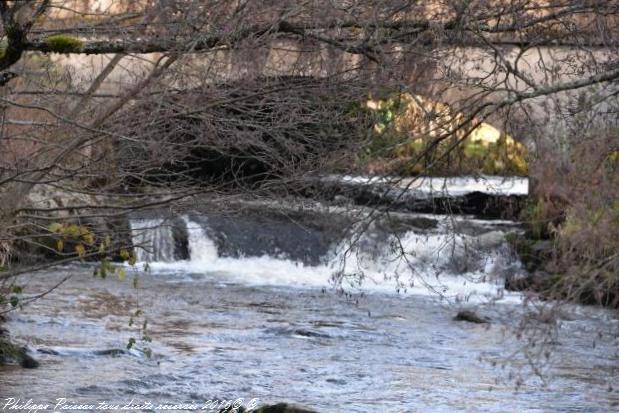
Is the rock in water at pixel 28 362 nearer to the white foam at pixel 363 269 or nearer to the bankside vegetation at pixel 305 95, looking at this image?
the bankside vegetation at pixel 305 95

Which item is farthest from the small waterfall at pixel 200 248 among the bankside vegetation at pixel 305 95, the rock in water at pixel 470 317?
the bankside vegetation at pixel 305 95

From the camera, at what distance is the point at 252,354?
11.3m

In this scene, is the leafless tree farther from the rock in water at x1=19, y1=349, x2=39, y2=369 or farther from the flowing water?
the rock in water at x1=19, y1=349, x2=39, y2=369

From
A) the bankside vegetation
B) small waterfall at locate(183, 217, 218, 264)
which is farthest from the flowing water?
the bankside vegetation

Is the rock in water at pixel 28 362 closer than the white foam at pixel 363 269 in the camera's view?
Yes

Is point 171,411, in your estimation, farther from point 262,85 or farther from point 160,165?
point 262,85

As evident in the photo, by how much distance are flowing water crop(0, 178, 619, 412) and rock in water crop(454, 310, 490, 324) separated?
153 millimetres

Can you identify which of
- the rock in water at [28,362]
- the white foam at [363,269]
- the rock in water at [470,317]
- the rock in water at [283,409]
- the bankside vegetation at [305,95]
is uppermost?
the bankside vegetation at [305,95]

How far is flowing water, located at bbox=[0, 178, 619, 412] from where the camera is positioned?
9.48m

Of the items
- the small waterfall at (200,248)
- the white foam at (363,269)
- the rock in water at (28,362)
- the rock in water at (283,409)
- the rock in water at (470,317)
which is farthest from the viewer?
the small waterfall at (200,248)

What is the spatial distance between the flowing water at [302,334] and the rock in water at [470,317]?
0.15 metres

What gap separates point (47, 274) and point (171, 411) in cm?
697

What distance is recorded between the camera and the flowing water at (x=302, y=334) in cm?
948

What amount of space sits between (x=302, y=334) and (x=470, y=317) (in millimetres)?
2297
